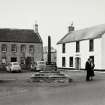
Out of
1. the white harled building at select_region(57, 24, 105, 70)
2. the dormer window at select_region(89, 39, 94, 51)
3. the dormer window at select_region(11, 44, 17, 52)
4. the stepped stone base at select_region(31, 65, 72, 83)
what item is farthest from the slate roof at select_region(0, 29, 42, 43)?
the stepped stone base at select_region(31, 65, 72, 83)

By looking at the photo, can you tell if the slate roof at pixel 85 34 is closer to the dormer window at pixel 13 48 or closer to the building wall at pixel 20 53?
the building wall at pixel 20 53

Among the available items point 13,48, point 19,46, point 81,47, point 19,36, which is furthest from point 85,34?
point 13,48

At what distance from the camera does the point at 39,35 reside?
60.7m

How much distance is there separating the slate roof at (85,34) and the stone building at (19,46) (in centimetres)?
617

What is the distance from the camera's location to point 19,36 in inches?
2340

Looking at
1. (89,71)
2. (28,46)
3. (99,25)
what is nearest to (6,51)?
(28,46)

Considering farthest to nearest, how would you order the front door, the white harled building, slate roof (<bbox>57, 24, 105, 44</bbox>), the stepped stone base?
1. the front door
2. slate roof (<bbox>57, 24, 105, 44</bbox>)
3. the white harled building
4. the stepped stone base

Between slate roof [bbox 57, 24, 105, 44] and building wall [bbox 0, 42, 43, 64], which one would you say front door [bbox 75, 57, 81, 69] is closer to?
slate roof [bbox 57, 24, 105, 44]

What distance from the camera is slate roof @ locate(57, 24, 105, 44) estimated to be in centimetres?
4516

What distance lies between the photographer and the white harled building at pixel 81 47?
42.9 m

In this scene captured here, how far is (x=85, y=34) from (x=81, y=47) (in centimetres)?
291

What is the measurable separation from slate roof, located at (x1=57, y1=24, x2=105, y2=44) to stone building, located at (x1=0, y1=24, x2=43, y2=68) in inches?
243

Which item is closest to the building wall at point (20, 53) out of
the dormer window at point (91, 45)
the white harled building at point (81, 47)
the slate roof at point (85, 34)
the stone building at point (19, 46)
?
the stone building at point (19, 46)

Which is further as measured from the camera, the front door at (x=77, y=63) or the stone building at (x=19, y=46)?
the stone building at (x=19, y=46)
